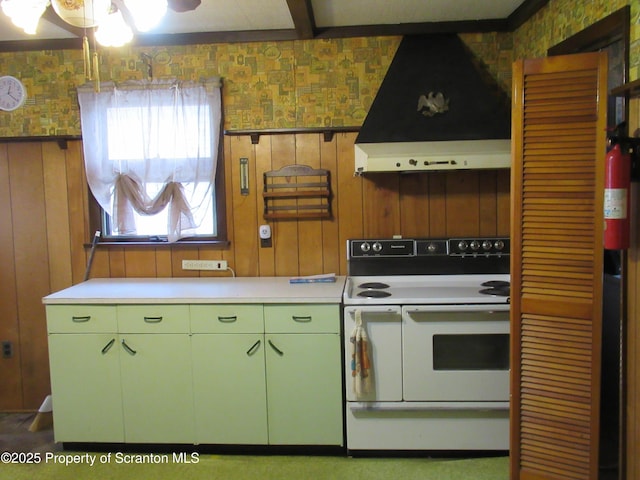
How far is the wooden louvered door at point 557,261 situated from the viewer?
1.81 metres

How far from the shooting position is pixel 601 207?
178 centimetres

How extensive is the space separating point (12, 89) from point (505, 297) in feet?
10.3

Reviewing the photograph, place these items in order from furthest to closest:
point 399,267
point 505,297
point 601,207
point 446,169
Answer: point 399,267 < point 446,169 < point 505,297 < point 601,207

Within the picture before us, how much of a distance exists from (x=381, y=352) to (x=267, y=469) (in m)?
0.82

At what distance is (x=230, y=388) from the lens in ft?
8.29

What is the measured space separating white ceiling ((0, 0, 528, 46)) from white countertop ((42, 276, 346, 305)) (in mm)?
1437

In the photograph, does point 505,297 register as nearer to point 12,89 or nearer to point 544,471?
point 544,471

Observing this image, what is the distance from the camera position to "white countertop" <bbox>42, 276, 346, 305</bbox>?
2.47 meters

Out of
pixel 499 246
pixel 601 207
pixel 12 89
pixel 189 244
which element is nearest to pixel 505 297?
pixel 499 246

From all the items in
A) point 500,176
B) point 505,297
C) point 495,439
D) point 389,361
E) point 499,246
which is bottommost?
point 495,439

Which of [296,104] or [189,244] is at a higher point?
[296,104]

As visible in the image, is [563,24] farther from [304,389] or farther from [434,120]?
[304,389]

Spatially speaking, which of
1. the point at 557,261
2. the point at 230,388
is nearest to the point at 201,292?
the point at 230,388

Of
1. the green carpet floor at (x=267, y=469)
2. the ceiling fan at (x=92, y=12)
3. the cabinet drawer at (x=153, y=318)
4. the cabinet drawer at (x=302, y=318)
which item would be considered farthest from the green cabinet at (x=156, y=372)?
the ceiling fan at (x=92, y=12)
